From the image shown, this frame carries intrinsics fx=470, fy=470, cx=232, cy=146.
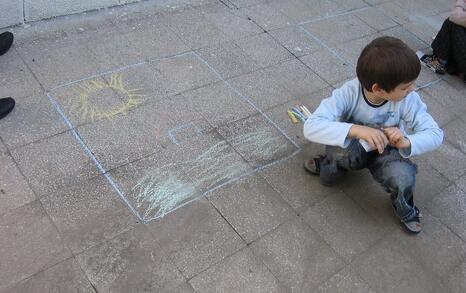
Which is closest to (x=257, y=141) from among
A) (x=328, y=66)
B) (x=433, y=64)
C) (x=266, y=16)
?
(x=328, y=66)

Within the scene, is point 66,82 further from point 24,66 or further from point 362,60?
point 362,60

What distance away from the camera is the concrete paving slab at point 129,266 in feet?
7.57

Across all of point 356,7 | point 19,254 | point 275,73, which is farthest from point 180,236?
point 356,7

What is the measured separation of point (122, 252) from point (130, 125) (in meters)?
1.05

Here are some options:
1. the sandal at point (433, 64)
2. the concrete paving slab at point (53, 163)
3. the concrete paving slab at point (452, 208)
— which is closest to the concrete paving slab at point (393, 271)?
the concrete paving slab at point (452, 208)

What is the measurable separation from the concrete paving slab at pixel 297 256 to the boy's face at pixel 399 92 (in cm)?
88

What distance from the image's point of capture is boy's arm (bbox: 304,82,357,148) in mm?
2580

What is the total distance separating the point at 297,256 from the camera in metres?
2.60

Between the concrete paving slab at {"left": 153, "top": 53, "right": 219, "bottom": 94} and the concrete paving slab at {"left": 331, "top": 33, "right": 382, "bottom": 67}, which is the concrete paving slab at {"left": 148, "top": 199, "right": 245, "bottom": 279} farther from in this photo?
the concrete paving slab at {"left": 331, "top": 33, "right": 382, "bottom": 67}

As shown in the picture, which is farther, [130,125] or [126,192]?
[130,125]

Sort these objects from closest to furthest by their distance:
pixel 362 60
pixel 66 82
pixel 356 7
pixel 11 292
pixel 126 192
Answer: pixel 11 292 < pixel 362 60 < pixel 126 192 < pixel 66 82 < pixel 356 7

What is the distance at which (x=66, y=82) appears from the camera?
A: 11.5 ft

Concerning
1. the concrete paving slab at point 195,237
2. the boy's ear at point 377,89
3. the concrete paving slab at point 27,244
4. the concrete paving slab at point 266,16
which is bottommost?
the concrete paving slab at point 27,244

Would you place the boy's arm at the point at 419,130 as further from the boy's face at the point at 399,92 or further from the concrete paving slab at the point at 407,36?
the concrete paving slab at the point at 407,36
